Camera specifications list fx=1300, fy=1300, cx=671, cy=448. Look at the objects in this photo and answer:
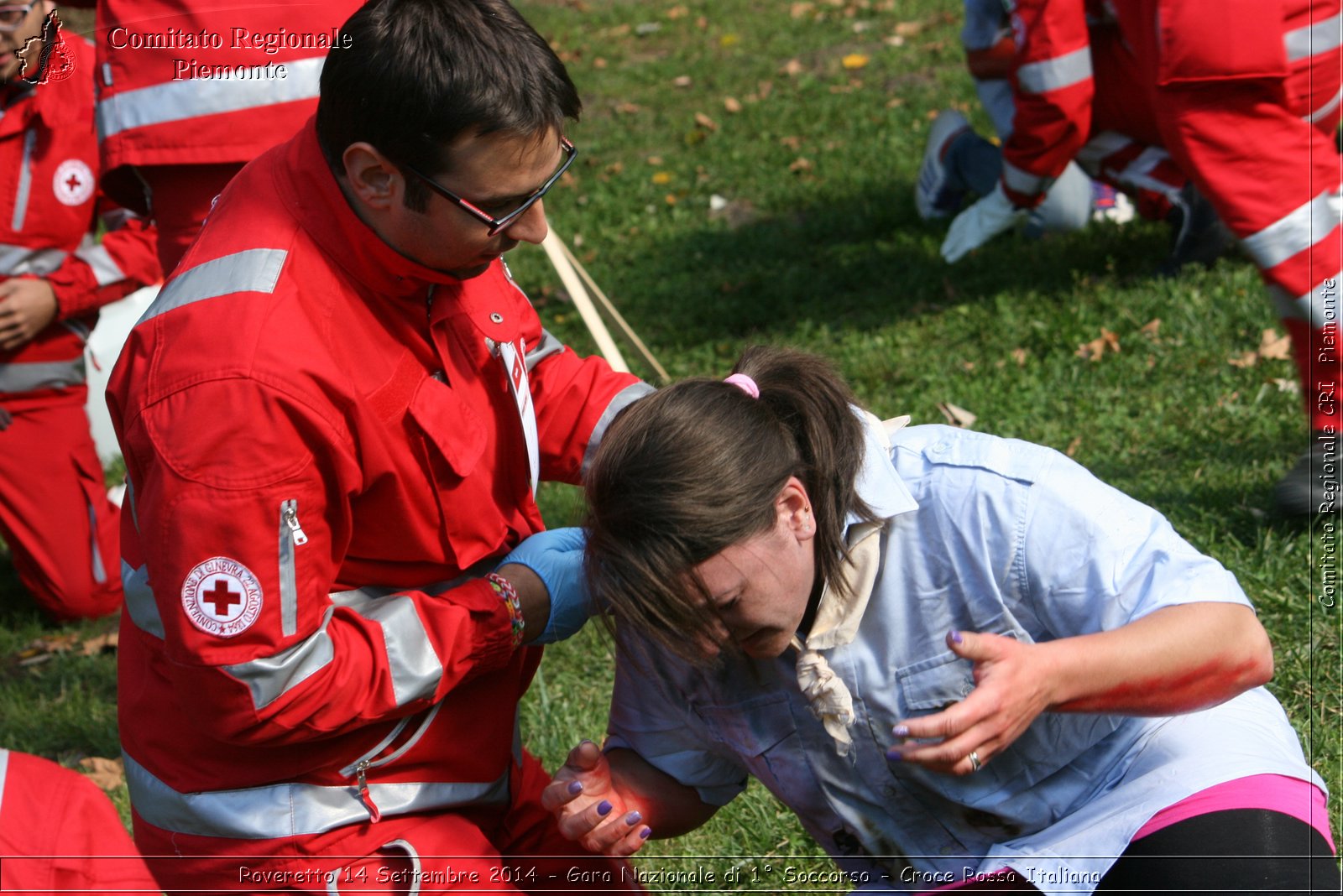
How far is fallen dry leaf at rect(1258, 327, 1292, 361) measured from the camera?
449cm

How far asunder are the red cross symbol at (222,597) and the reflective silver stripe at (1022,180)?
3975 millimetres

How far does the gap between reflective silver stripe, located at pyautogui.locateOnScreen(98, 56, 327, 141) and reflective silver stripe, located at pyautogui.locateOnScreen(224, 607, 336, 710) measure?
172cm

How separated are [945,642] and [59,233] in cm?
393

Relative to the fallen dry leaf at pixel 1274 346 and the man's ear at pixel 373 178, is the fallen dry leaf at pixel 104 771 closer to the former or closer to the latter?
the man's ear at pixel 373 178

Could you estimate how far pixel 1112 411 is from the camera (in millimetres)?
4395

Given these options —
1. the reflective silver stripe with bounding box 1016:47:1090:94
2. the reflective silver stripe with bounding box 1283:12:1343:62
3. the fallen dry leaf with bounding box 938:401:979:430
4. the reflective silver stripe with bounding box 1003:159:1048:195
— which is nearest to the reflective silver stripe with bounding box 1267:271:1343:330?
the reflective silver stripe with bounding box 1283:12:1343:62

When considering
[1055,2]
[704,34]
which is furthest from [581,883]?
[704,34]

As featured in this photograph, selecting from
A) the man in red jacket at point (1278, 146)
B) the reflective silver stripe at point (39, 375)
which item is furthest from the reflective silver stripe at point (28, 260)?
the man in red jacket at point (1278, 146)

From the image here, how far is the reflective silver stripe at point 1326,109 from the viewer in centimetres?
386

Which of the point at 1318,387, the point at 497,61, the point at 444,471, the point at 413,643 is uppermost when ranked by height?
the point at 497,61

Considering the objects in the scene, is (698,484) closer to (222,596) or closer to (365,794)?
(222,596)

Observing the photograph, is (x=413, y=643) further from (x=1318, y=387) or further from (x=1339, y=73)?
(x=1339, y=73)

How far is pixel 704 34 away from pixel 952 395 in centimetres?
573

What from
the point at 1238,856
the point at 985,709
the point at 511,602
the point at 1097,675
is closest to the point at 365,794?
the point at 511,602
